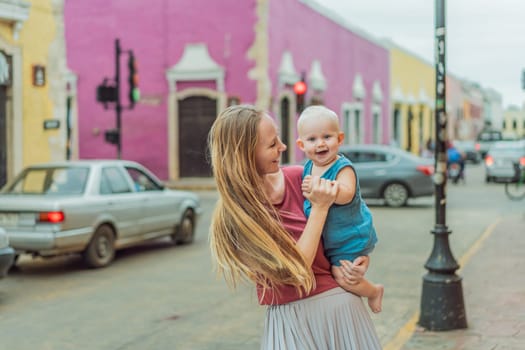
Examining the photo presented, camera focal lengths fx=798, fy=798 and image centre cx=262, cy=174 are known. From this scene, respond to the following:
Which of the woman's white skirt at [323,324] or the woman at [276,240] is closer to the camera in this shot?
the woman at [276,240]

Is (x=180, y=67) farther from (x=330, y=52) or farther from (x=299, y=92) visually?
(x=330, y=52)

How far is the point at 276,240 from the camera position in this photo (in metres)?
2.84

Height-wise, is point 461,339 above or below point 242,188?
below

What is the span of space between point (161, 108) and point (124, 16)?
3.62m

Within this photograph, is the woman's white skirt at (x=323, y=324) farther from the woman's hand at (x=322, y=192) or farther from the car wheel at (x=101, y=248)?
the car wheel at (x=101, y=248)

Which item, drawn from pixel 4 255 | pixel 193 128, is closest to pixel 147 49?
pixel 193 128

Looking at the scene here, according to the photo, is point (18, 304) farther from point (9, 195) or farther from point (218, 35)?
point (218, 35)

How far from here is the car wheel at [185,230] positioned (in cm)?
1272

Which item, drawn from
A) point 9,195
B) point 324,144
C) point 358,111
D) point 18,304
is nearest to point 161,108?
point 358,111

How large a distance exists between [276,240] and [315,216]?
0.16 metres

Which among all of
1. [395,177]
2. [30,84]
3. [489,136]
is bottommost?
[395,177]

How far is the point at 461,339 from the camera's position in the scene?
6199 millimetres

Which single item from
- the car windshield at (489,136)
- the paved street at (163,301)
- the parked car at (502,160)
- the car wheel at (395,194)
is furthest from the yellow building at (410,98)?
the paved street at (163,301)

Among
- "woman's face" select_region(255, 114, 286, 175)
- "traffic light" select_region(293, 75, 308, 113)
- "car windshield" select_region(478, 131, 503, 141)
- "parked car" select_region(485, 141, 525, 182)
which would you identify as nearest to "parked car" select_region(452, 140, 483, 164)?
"car windshield" select_region(478, 131, 503, 141)
